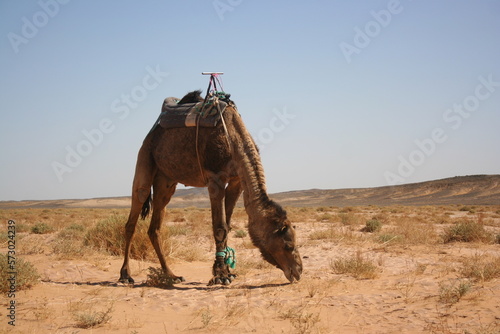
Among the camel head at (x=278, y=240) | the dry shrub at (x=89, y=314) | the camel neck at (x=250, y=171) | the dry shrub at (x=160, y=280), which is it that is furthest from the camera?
the dry shrub at (x=160, y=280)

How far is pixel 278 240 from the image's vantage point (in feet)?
19.1

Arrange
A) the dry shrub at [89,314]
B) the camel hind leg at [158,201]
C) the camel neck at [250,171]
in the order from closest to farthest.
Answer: the dry shrub at [89,314]
the camel neck at [250,171]
the camel hind leg at [158,201]

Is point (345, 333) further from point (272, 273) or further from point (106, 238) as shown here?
point (106, 238)

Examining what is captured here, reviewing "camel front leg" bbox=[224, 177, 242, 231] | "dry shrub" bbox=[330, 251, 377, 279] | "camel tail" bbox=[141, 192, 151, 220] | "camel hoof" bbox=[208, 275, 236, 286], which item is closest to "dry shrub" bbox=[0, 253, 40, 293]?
"camel tail" bbox=[141, 192, 151, 220]

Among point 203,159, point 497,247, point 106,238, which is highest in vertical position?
point 203,159

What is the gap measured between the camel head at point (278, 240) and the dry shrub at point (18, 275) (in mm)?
3405

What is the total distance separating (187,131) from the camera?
7336 millimetres

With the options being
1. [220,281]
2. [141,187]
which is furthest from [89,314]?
[141,187]

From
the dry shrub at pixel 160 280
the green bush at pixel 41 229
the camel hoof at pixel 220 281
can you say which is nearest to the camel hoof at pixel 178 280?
the dry shrub at pixel 160 280

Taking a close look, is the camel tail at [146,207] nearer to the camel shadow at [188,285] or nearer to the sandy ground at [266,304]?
the sandy ground at [266,304]

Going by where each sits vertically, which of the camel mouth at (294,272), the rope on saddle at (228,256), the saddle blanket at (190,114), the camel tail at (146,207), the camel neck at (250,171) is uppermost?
the saddle blanket at (190,114)

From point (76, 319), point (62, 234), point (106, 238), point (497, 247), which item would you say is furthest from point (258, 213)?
point (62, 234)

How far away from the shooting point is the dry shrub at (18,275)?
5984 millimetres

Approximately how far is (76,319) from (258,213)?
8.64 feet
